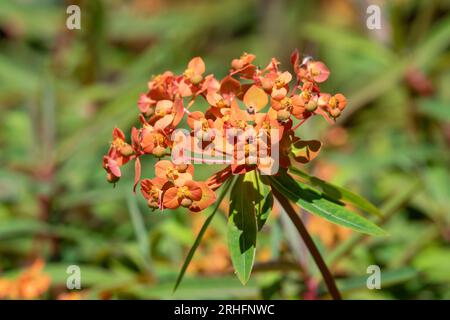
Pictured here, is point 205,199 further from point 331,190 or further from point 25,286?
point 25,286

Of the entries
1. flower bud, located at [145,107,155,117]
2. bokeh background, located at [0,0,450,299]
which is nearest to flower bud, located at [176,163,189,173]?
flower bud, located at [145,107,155,117]

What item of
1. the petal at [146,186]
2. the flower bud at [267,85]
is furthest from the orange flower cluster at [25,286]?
the flower bud at [267,85]

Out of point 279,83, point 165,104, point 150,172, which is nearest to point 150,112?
point 165,104

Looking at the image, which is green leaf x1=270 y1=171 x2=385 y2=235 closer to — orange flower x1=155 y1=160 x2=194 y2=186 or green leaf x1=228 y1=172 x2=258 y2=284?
green leaf x1=228 y1=172 x2=258 y2=284

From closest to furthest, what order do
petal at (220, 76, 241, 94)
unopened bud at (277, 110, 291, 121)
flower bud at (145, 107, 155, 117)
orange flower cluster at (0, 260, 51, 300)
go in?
1. unopened bud at (277, 110, 291, 121)
2. petal at (220, 76, 241, 94)
3. flower bud at (145, 107, 155, 117)
4. orange flower cluster at (0, 260, 51, 300)

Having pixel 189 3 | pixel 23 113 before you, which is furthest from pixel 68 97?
pixel 189 3

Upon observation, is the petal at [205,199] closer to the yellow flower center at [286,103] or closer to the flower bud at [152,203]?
the flower bud at [152,203]
